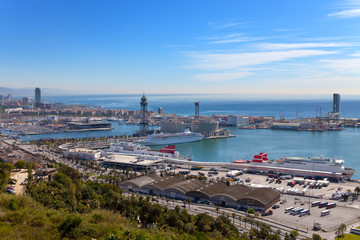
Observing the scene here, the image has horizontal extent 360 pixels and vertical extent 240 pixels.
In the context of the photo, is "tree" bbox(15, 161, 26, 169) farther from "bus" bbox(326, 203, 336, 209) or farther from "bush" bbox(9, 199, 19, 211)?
"bus" bbox(326, 203, 336, 209)

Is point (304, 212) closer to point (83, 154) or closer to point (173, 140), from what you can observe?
point (83, 154)

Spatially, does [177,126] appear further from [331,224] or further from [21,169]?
[331,224]

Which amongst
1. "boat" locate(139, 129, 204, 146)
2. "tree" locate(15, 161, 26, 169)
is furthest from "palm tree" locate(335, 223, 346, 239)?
"boat" locate(139, 129, 204, 146)

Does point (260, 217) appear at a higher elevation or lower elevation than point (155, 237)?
lower

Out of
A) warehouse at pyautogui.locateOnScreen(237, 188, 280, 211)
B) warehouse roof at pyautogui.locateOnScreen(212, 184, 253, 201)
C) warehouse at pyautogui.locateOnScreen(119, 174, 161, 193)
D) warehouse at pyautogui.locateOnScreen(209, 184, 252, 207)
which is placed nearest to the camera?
warehouse at pyautogui.locateOnScreen(237, 188, 280, 211)

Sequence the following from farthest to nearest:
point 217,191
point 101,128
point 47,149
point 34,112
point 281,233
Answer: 1. point 34,112
2. point 101,128
3. point 47,149
4. point 217,191
5. point 281,233

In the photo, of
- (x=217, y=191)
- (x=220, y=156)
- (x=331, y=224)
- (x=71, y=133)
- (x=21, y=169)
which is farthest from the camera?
(x=71, y=133)

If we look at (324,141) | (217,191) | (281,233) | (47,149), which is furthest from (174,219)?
(324,141)
